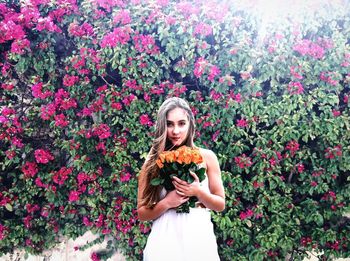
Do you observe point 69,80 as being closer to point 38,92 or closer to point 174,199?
point 38,92

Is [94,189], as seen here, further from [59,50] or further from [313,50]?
[313,50]

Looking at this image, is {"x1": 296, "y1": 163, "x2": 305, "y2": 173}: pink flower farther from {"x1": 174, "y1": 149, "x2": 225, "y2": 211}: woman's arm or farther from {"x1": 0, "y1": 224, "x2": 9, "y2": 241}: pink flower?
{"x1": 0, "y1": 224, "x2": 9, "y2": 241}: pink flower

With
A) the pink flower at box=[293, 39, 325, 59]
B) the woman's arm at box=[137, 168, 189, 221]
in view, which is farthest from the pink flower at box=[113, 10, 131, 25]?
the woman's arm at box=[137, 168, 189, 221]

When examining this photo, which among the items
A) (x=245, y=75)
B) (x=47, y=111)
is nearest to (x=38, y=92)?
(x=47, y=111)

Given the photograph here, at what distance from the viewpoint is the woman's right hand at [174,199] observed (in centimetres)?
253

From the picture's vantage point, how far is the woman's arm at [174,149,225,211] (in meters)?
2.49

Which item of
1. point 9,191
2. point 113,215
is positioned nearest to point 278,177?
point 113,215

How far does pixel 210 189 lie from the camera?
111 inches

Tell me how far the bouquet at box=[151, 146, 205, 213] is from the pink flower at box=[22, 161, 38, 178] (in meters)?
2.59

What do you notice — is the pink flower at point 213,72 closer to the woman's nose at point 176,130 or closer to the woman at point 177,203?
the woman at point 177,203

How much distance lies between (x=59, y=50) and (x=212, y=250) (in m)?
3.22

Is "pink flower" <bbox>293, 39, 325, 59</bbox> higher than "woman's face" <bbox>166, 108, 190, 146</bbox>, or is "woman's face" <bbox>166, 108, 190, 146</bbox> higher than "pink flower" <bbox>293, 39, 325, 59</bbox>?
"woman's face" <bbox>166, 108, 190, 146</bbox>

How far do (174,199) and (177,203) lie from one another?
3cm

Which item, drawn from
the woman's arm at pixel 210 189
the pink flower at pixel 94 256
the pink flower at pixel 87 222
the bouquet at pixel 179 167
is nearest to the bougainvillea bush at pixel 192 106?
the pink flower at pixel 87 222
